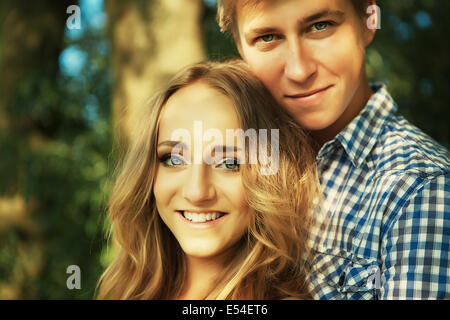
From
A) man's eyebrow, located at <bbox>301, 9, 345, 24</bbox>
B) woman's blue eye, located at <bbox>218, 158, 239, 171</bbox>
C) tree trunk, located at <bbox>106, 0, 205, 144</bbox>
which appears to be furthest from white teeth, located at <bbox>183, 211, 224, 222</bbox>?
tree trunk, located at <bbox>106, 0, 205, 144</bbox>

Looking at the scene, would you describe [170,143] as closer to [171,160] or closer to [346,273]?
[171,160]

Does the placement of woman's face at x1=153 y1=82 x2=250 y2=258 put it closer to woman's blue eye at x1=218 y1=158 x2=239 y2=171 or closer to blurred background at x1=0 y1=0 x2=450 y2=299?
woman's blue eye at x1=218 y1=158 x2=239 y2=171

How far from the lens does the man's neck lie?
1.29 meters

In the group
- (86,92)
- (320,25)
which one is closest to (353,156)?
(320,25)

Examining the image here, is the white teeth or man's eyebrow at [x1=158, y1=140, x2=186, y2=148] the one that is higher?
man's eyebrow at [x1=158, y1=140, x2=186, y2=148]

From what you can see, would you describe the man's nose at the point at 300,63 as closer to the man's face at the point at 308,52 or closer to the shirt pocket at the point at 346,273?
the man's face at the point at 308,52

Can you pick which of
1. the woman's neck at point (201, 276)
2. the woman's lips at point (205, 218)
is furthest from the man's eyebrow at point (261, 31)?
the woman's neck at point (201, 276)

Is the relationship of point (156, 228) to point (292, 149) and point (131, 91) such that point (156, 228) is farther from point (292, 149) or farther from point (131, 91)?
point (131, 91)

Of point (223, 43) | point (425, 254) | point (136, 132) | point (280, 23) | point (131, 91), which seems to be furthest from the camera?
point (131, 91)

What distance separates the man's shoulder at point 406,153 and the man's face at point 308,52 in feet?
0.40

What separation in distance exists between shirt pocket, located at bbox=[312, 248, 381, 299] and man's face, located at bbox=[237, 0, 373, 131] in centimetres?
29
